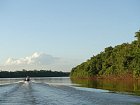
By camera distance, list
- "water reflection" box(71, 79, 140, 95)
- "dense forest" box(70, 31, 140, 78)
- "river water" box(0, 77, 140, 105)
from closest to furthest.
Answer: "river water" box(0, 77, 140, 105) → "water reflection" box(71, 79, 140, 95) → "dense forest" box(70, 31, 140, 78)

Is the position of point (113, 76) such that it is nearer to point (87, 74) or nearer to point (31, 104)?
point (87, 74)

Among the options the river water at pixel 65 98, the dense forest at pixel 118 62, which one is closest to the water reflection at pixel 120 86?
the river water at pixel 65 98

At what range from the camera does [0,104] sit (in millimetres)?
34938

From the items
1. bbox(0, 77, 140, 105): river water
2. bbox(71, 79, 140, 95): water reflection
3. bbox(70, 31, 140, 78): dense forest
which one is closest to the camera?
bbox(0, 77, 140, 105): river water

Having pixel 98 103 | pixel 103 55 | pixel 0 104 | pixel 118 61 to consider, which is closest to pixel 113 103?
pixel 98 103

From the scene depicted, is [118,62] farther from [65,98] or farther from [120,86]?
[65,98]

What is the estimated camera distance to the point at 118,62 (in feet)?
453

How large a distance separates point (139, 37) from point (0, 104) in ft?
277

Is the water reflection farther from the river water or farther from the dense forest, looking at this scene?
the dense forest

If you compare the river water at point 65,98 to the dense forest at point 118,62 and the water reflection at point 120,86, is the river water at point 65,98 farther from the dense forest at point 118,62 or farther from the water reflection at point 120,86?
the dense forest at point 118,62

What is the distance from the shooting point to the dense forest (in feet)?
383

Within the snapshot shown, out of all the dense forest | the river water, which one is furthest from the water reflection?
the dense forest

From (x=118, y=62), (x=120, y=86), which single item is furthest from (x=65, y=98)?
(x=118, y=62)

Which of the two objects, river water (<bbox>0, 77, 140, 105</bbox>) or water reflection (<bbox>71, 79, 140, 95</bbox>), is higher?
water reflection (<bbox>71, 79, 140, 95</bbox>)
